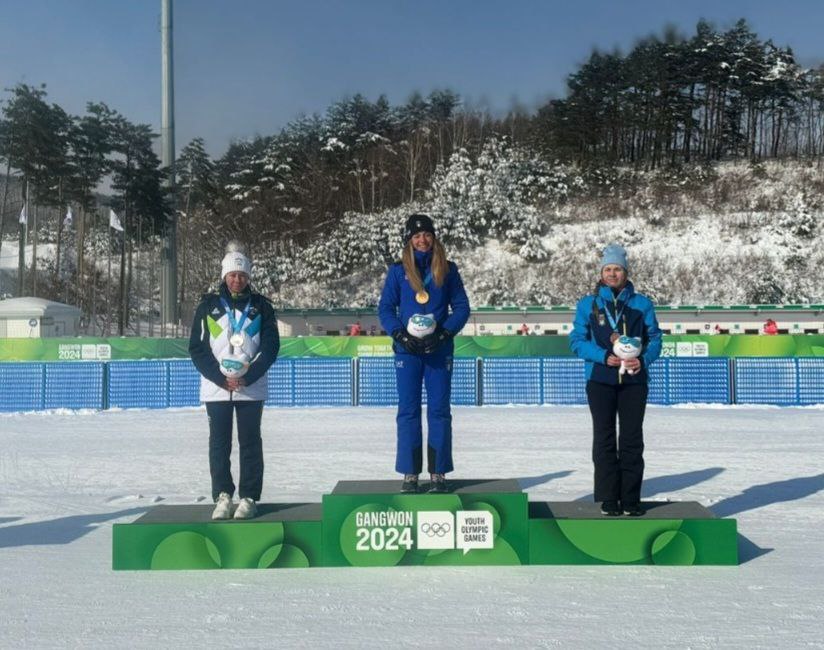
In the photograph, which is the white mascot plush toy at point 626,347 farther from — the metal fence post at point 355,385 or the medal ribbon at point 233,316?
the metal fence post at point 355,385

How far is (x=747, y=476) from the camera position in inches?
354

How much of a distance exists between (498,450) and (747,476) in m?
3.26

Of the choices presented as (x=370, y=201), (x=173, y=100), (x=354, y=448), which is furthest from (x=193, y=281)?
(x=354, y=448)

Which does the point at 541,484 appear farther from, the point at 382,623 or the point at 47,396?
the point at 47,396

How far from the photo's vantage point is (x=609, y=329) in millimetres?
5691

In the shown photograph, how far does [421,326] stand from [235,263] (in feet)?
4.26

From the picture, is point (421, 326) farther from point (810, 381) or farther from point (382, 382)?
point (810, 381)

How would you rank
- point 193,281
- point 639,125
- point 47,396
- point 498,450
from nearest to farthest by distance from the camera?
1. point 498,450
2. point 47,396
3. point 639,125
4. point 193,281

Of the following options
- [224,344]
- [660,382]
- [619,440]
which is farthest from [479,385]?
[224,344]

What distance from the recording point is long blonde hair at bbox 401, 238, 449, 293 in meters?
5.65

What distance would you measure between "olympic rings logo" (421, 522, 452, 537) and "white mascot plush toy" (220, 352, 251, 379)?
58.7 inches

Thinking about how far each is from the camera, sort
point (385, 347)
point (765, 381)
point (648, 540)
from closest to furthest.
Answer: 1. point (648, 540)
2. point (765, 381)
3. point (385, 347)

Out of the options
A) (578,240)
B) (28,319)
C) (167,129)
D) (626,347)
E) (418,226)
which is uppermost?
(167,129)

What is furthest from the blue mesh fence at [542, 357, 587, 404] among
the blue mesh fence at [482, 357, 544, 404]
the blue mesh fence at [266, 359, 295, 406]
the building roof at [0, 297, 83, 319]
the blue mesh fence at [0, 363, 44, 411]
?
the building roof at [0, 297, 83, 319]
